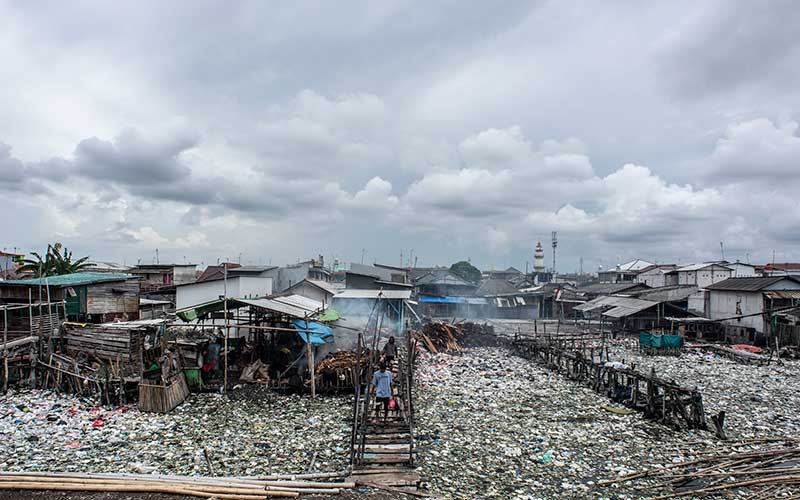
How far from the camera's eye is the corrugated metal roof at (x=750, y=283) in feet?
86.0

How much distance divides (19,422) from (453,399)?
37.4ft

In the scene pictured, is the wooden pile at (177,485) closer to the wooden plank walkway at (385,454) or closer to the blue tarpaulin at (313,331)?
the wooden plank walkway at (385,454)

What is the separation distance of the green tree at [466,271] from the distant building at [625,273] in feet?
58.4

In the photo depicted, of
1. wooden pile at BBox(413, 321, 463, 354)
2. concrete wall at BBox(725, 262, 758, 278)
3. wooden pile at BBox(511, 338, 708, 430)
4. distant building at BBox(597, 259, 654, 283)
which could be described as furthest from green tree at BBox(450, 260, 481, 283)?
wooden pile at BBox(511, 338, 708, 430)

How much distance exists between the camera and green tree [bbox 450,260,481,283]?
60969mm

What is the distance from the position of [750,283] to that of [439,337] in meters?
19.6

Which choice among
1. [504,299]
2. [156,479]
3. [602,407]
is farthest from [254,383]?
[504,299]

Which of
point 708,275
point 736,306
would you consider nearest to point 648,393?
point 736,306

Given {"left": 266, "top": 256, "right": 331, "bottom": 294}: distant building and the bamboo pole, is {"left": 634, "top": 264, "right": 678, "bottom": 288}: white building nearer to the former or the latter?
{"left": 266, "top": 256, "right": 331, "bottom": 294}: distant building

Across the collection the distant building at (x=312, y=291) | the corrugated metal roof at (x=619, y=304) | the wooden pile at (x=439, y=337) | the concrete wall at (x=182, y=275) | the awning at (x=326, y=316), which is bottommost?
the wooden pile at (x=439, y=337)

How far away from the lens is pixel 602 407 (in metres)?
13.5

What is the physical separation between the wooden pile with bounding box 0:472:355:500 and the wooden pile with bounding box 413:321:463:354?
52.0 feet

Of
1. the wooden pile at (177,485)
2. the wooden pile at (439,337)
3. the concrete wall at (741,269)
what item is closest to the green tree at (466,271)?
the concrete wall at (741,269)

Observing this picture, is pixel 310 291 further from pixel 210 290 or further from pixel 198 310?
pixel 198 310
